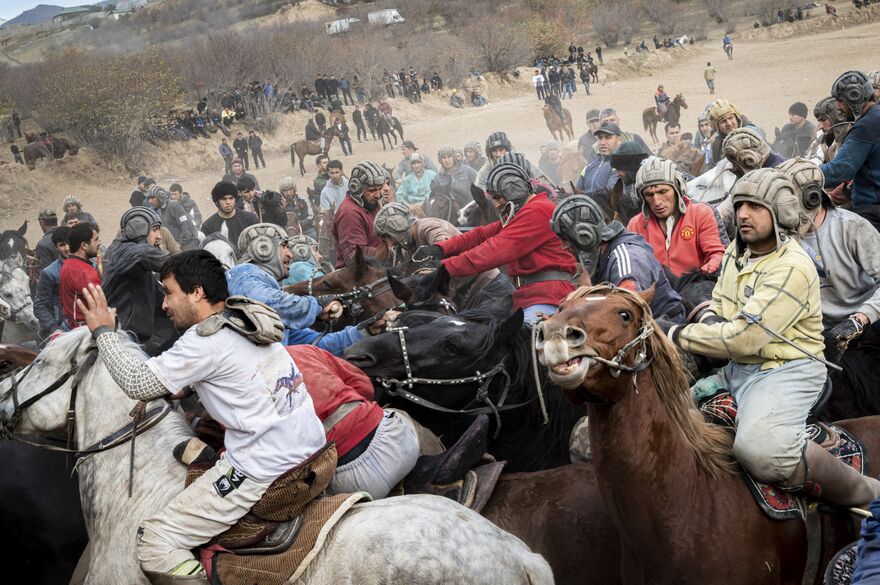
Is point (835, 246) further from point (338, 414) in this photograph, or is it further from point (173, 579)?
point (173, 579)

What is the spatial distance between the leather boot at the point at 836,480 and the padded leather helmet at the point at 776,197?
101 centimetres

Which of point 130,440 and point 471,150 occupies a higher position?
point 130,440

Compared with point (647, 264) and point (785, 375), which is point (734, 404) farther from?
point (647, 264)

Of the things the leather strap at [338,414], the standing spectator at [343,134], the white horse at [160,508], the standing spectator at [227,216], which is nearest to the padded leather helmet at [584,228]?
the leather strap at [338,414]

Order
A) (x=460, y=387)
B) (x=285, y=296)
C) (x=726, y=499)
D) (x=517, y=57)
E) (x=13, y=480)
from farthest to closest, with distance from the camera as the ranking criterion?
(x=517, y=57), (x=285, y=296), (x=13, y=480), (x=460, y=387), (x=726, y=499)

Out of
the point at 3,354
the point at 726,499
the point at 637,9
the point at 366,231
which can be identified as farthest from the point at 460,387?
the point at 637,9

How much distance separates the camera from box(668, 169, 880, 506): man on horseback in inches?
143

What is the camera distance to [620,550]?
4.04 meters

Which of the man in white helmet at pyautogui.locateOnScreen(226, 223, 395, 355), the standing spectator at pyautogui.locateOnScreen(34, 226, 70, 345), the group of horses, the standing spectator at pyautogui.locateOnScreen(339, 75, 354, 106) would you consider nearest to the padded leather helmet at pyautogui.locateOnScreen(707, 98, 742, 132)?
the man in white helmet at pyautogui.locateOnScreen(226, 223, 395, 355)

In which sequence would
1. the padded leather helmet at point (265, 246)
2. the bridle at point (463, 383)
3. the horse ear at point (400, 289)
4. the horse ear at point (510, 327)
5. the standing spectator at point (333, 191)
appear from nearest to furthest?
the bridle at point (463, 383) → the horse ear at point (510, 327) → the horse ear at point (400, 289) → the padded leather helmet at point (265, 246) → the standing spectator at point (333, 191)

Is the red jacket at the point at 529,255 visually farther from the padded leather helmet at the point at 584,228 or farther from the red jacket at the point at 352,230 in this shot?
the red jacket at the point at 352,230

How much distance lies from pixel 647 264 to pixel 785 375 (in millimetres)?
1489

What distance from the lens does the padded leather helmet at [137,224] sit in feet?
24.7

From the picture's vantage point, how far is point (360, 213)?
27.5 feet
